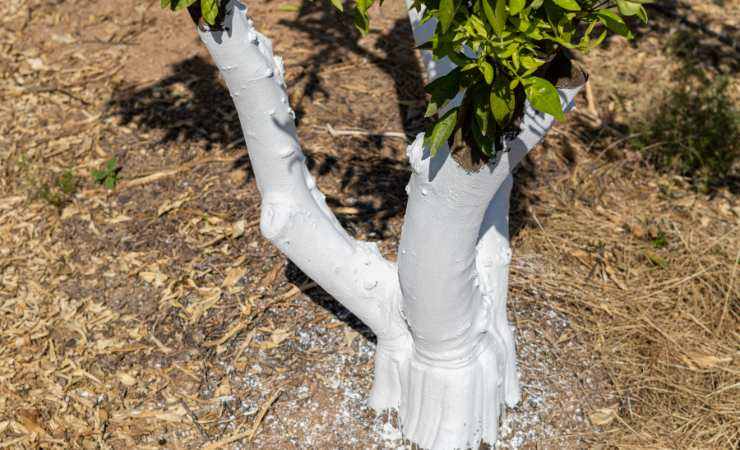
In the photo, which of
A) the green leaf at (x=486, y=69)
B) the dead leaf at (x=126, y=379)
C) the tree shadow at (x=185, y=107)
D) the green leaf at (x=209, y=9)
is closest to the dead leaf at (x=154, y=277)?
the dead leaf at (x=126, y=379)

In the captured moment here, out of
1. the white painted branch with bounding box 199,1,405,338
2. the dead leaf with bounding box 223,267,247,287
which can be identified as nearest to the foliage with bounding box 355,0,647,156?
the white painted branch with bounding box 199,1,405,338

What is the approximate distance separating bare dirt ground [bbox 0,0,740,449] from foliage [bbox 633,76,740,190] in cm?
9

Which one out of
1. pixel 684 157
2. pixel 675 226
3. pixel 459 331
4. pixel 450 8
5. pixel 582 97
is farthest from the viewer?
pixel 582 97

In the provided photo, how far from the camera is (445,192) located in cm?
209

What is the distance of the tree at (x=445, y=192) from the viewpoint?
1.64 m

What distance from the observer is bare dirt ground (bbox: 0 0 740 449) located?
304cm

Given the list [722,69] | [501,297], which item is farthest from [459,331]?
[722,69]

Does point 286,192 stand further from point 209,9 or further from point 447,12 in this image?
point 447,12

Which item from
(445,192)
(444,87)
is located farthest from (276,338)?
(444,87)

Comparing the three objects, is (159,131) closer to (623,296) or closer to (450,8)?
(623,296)

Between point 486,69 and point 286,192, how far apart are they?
101 cm

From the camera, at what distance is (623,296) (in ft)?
11.5

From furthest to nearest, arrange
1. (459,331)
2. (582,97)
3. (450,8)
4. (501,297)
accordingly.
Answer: (582,97), (501,297), (459,331), (450,8)

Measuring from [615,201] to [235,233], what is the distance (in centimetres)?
189
